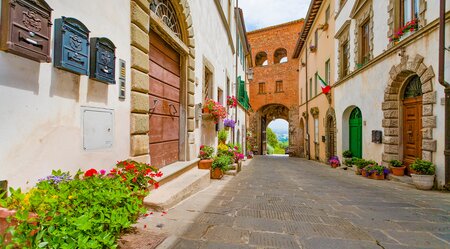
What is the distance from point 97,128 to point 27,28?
1.13 metres

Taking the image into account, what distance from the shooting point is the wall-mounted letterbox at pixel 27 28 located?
1691mm

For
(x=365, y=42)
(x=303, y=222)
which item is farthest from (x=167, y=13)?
(x=365, y=42)

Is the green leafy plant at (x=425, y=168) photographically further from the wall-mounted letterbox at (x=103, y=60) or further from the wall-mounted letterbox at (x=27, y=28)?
the wall-mounted letterbox at (x=27, y=28)

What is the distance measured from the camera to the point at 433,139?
5.38m

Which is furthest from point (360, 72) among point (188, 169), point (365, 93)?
point (188, 169)

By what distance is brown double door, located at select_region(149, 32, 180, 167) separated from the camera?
4.10 metres

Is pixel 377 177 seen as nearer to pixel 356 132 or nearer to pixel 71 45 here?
pixel 356 132

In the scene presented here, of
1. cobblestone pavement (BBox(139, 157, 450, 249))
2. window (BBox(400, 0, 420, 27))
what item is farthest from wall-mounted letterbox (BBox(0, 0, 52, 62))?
window (BBox(400, 0, 420, 27))

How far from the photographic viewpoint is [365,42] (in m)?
9.39

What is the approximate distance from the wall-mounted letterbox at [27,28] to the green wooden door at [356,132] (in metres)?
10.6

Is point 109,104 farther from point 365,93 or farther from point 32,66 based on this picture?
point 365,93

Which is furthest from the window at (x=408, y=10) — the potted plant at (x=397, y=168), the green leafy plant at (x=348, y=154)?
the green leafy plant at (x=348, y=154)

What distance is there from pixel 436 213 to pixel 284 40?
77.1 ft

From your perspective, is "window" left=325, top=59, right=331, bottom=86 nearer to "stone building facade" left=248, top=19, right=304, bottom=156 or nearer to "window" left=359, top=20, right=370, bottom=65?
"window" left=359, top=20, right=370, bottom=65
